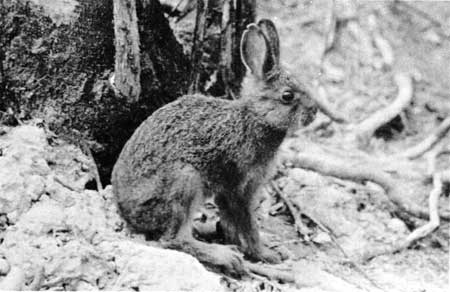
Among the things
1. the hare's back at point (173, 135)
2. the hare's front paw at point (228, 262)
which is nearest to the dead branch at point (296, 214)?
the hare's front paw at point (228, 262)

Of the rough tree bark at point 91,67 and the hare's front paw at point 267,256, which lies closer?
the rough tree bark at point 91,67

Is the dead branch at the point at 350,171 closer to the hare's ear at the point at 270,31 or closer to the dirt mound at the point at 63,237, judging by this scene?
the hare's ear at the point at 270,31

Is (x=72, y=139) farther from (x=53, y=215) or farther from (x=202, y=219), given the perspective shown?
(x=202, y=219)

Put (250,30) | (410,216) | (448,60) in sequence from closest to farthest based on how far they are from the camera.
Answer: (250,30)
(410,216)
(448,60)

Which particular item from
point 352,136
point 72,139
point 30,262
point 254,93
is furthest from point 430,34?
point 30,262

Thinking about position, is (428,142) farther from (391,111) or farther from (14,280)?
(14,280)

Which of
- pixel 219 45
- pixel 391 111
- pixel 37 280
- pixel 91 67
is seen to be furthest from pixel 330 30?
pixel 37 280

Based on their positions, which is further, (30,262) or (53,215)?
(53,215)
